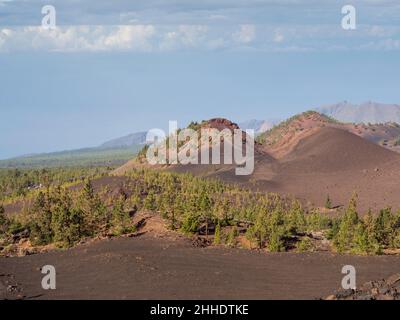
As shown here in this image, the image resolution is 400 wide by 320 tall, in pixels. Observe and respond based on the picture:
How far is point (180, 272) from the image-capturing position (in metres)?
42.9

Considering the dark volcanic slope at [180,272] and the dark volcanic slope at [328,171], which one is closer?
the dark volcanic slope at [180,272]

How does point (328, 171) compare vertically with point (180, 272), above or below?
above

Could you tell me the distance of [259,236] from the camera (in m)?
57.2

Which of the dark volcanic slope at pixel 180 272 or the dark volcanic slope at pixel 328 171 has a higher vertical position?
the dark volcanic slope at pixel 328 171

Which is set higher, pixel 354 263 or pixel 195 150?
pixel 195 150

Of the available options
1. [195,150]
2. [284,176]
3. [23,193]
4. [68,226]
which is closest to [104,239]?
[68,226]

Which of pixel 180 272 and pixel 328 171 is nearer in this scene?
pixel 180 272

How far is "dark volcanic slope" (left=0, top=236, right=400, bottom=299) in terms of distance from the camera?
38.1m

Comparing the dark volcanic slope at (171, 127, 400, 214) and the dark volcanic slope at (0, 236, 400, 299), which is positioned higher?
the dark volcanic slope at (171, 127, 400, 214)

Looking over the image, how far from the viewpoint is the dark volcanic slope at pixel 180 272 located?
38.1m

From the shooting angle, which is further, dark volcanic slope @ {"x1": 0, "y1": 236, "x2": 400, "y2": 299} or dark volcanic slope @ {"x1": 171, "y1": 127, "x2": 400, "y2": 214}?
dark volcanic slope @ {"x1": 171, "y1": 127, "x2": 400, "y2": 214}
